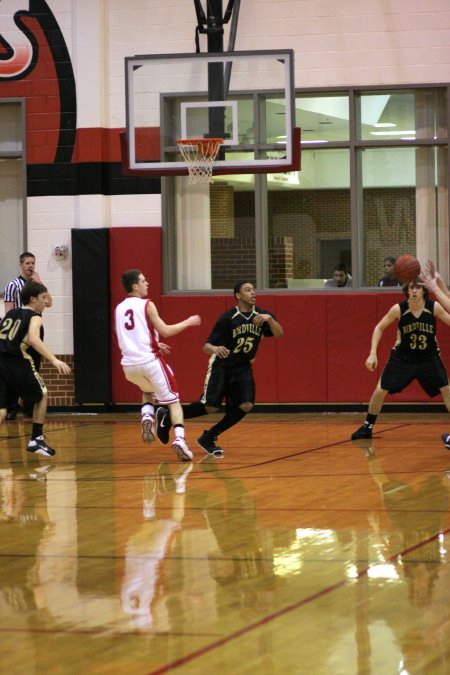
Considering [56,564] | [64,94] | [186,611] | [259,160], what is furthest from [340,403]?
[186,611]

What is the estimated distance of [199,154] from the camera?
13.4 metres

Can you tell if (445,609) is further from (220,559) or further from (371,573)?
(220,559)

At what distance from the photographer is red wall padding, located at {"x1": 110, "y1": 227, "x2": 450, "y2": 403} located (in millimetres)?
15289

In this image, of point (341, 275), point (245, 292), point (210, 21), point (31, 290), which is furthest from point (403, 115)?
point (31, 290)

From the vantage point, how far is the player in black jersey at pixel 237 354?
10.7 meters

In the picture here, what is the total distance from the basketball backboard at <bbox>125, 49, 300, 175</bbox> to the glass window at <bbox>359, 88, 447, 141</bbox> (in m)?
1.74

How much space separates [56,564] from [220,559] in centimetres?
89

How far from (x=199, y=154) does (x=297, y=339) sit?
3.22 m

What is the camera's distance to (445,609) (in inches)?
205

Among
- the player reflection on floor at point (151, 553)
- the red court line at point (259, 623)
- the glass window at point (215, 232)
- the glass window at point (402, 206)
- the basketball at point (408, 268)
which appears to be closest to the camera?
the red court line at point (259, 623)

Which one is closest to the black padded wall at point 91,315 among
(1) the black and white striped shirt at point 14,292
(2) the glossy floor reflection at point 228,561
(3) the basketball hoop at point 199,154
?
(1) the black and white striped shirt at point 14,292

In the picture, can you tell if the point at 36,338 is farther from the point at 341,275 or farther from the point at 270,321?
the point at 341,275

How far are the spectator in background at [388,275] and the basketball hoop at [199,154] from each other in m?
3.10

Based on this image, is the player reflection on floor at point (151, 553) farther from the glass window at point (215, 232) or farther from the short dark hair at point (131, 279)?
the glass window at point (215, 232)
